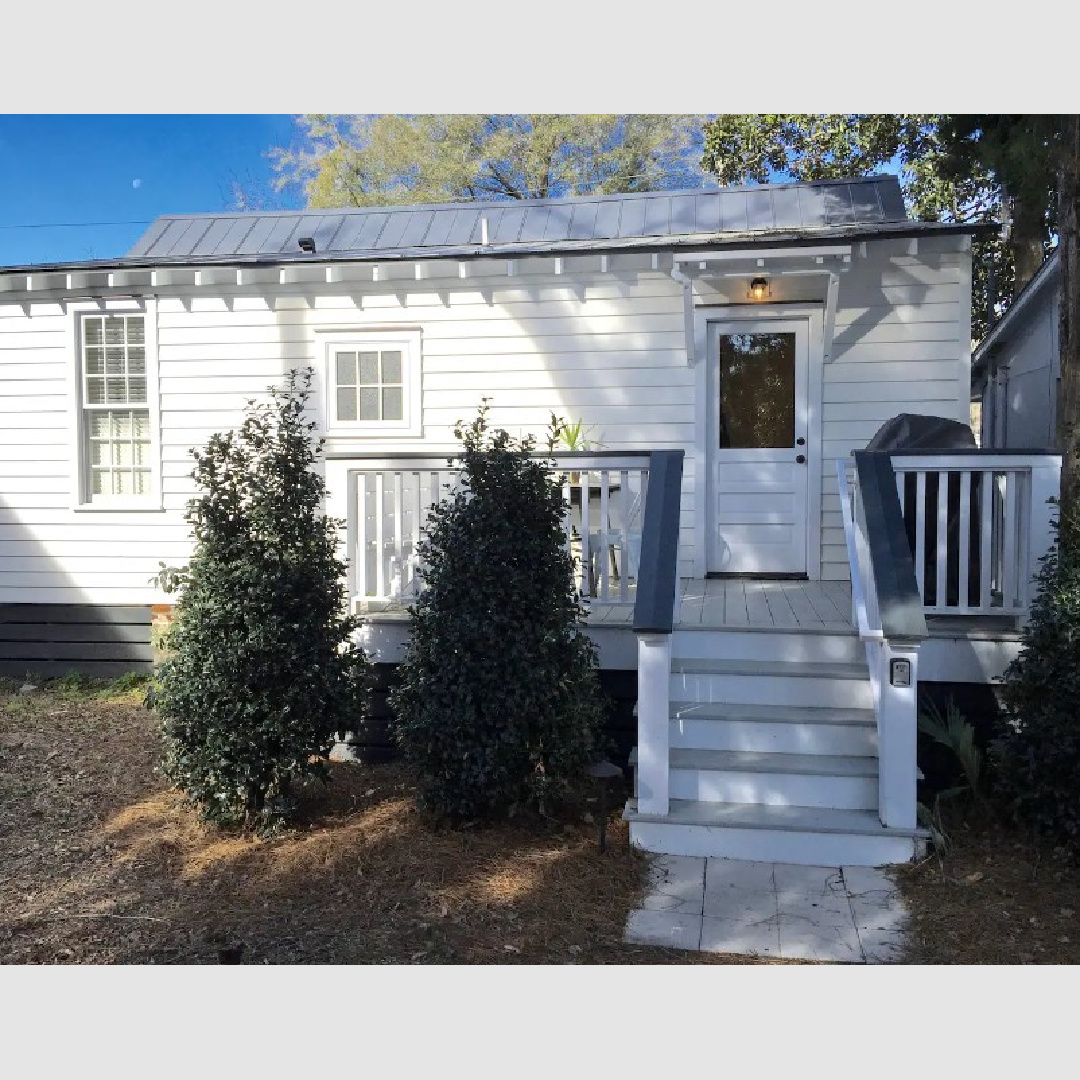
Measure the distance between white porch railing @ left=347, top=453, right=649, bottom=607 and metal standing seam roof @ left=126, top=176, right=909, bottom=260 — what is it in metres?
2.37

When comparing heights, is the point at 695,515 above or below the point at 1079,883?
above

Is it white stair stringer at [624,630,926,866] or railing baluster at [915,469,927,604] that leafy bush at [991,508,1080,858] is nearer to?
white stair stringer at [624,630,926,866]

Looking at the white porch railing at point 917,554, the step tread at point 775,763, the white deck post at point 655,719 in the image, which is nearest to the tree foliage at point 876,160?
the white porch railing at point 917,554

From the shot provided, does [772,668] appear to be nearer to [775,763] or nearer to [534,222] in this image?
[775,763]

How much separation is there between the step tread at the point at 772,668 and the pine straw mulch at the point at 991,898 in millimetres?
844

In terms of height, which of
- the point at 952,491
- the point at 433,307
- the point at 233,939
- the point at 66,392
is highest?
the point at 433,307

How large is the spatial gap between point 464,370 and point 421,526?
2612mm

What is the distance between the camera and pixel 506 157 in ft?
67.7

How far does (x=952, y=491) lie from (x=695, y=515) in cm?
188

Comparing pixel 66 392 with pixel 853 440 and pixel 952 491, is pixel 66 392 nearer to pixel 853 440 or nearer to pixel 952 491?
pixel 853 440

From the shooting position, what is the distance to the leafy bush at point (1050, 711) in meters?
4.18

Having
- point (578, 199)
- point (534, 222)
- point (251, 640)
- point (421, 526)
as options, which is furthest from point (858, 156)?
point (251, 640)

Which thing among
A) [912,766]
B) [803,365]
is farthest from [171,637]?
[803,365]

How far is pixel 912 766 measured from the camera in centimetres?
421
